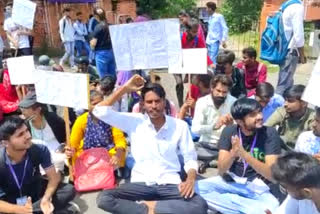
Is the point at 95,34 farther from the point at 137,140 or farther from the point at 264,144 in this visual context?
the point at 264,144

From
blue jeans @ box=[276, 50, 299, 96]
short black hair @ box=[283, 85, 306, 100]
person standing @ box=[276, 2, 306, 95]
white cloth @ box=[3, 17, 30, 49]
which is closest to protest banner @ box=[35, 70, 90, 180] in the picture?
Answer: short black hair @ box=[283, 85, 306, 100]

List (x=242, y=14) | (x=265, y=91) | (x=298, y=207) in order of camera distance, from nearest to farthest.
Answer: (x=298, y=207), (x=265, y=91), (x=242, y=14)

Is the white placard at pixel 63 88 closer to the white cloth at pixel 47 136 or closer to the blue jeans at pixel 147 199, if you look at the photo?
the white cloth at pixel 47 136

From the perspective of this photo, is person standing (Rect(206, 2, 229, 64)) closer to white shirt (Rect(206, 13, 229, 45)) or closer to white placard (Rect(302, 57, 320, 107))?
white shirt (Rect(206, 13, 229, 45))

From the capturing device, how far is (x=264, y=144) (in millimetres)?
3545

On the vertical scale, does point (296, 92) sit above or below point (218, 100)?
above

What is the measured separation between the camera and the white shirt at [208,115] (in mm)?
4820

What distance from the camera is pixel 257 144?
3.57 metres

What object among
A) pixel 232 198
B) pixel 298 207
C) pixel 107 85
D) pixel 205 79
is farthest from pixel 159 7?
pixel 298 207

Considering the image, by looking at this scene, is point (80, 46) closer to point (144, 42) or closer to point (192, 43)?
point (192, 43)

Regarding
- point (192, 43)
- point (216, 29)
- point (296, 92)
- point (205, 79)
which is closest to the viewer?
point (296, 92)

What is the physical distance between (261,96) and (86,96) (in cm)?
204

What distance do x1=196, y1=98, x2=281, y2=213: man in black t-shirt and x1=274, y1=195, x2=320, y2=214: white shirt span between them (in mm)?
666

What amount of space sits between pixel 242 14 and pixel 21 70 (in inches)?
613
